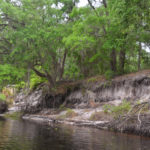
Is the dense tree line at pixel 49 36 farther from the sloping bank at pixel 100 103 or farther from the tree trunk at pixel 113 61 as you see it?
the sloping bank at pixel 100 103

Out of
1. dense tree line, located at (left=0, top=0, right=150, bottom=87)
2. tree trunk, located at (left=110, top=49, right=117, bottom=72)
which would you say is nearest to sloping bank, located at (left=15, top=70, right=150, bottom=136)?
tree trunk, located at (left=110, top=49, right=117, bottom=72)

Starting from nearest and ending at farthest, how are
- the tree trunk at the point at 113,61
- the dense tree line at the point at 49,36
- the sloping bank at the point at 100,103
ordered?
the sloping bank at the point at 100,103, the dense tree line at the point at 49,36, the tree trunk at the point at 113,61

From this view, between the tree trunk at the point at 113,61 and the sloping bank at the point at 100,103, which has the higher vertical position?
the tree trunk at the point at 113,61

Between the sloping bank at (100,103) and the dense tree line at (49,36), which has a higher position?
the dense tree line at (49,36)

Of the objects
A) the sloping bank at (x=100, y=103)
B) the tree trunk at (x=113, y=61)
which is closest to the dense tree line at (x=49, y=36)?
the tree trunk at (x=113, y=61)

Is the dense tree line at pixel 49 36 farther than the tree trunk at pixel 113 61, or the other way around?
the tree trunk at pixel 113 61

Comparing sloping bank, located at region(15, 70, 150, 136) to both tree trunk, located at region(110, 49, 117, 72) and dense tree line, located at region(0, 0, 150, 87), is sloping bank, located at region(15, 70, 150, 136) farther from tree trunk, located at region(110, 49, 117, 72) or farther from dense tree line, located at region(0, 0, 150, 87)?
dense tree line, located at region(0, 0, 150, 87)

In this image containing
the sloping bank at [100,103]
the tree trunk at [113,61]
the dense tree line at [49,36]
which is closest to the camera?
the sloping bank at [100,103]

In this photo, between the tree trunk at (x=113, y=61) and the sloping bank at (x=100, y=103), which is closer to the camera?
the sloping bank at (x=100, y=103)

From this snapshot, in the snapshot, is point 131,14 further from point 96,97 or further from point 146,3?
point 96,97

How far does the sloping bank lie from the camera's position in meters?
15.3

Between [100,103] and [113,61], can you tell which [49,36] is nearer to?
[113,61]

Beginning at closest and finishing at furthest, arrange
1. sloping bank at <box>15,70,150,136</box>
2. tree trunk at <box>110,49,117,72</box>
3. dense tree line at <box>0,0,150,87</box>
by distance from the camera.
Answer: sloping bank at <box>15,70,150,136</box>
dense tree line at <box>0,0,150,87</box>
tree trunk at <box>110,49,117,72</box>

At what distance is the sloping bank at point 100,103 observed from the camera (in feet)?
50.1
